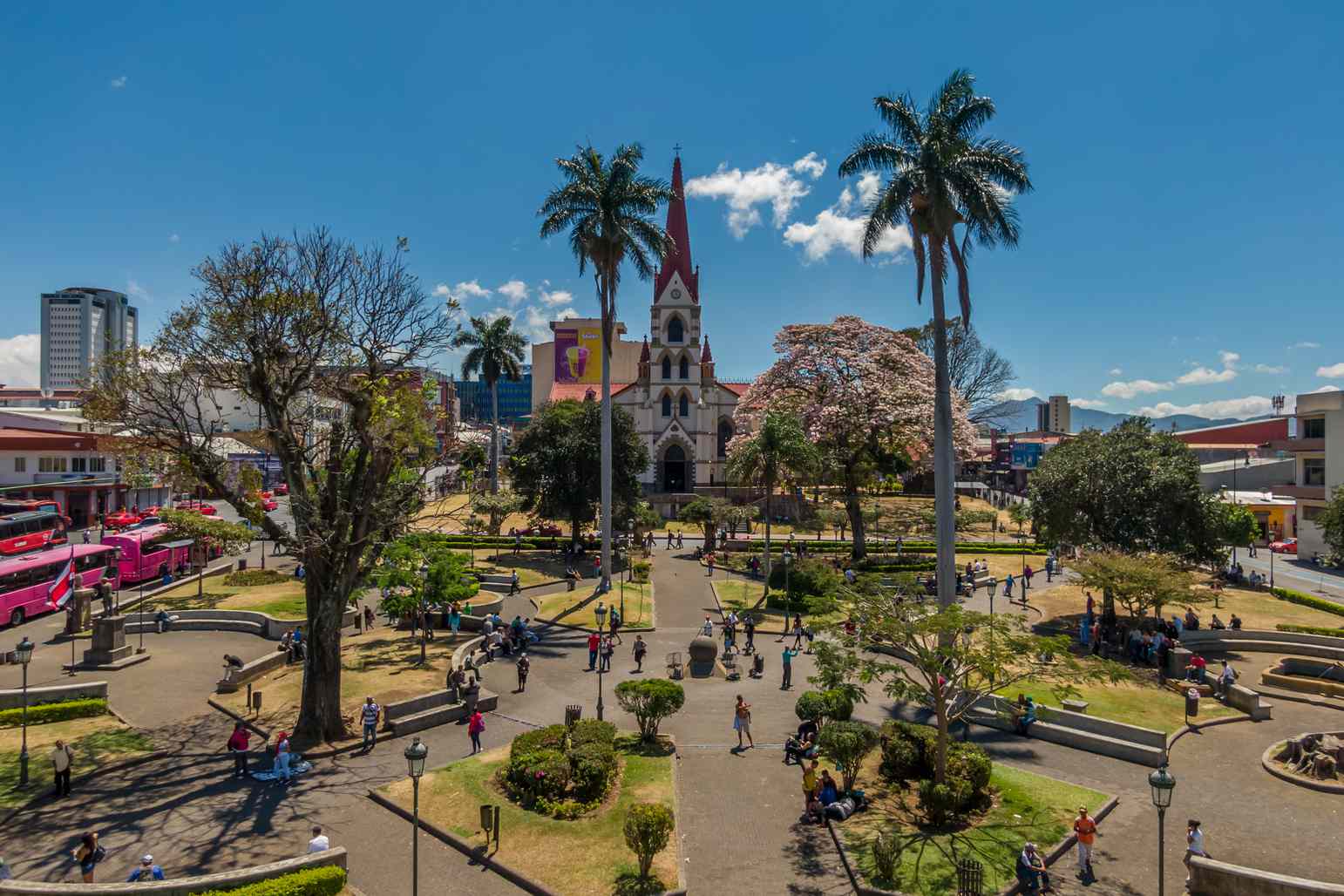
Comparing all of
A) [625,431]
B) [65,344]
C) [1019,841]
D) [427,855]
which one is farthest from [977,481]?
[65,344]

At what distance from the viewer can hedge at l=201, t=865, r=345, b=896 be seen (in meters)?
11.9

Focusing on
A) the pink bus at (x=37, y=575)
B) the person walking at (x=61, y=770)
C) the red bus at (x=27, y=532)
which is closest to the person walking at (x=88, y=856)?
the person walking at (x=61, y=770)

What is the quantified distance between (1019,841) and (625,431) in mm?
35374

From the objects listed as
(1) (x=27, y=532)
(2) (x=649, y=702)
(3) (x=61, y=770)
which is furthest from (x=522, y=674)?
(1) (x=27, y=532)

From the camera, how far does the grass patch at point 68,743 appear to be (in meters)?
16.3

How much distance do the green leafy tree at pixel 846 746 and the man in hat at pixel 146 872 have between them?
42.3ft

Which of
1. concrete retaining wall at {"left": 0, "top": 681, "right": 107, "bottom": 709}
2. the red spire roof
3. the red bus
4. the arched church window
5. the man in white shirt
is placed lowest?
the man in white shirt

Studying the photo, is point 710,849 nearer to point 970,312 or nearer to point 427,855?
point 427,855

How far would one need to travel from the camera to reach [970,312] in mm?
22609

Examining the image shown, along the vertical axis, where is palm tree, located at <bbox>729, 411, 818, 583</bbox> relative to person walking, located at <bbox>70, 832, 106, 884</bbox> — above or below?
above

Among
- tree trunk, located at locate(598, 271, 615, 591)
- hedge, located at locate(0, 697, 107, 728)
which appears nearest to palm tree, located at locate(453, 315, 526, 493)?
tree trunk, located at locate(598, 271, 615, 591)

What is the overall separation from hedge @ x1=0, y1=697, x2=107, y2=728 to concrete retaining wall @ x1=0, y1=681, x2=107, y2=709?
20 cm

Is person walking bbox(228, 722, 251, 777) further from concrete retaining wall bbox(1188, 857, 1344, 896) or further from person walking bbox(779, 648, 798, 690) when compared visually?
concrete retaining wall bbox(1188, 857, 1344, 896)

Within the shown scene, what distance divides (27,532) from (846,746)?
133ft
